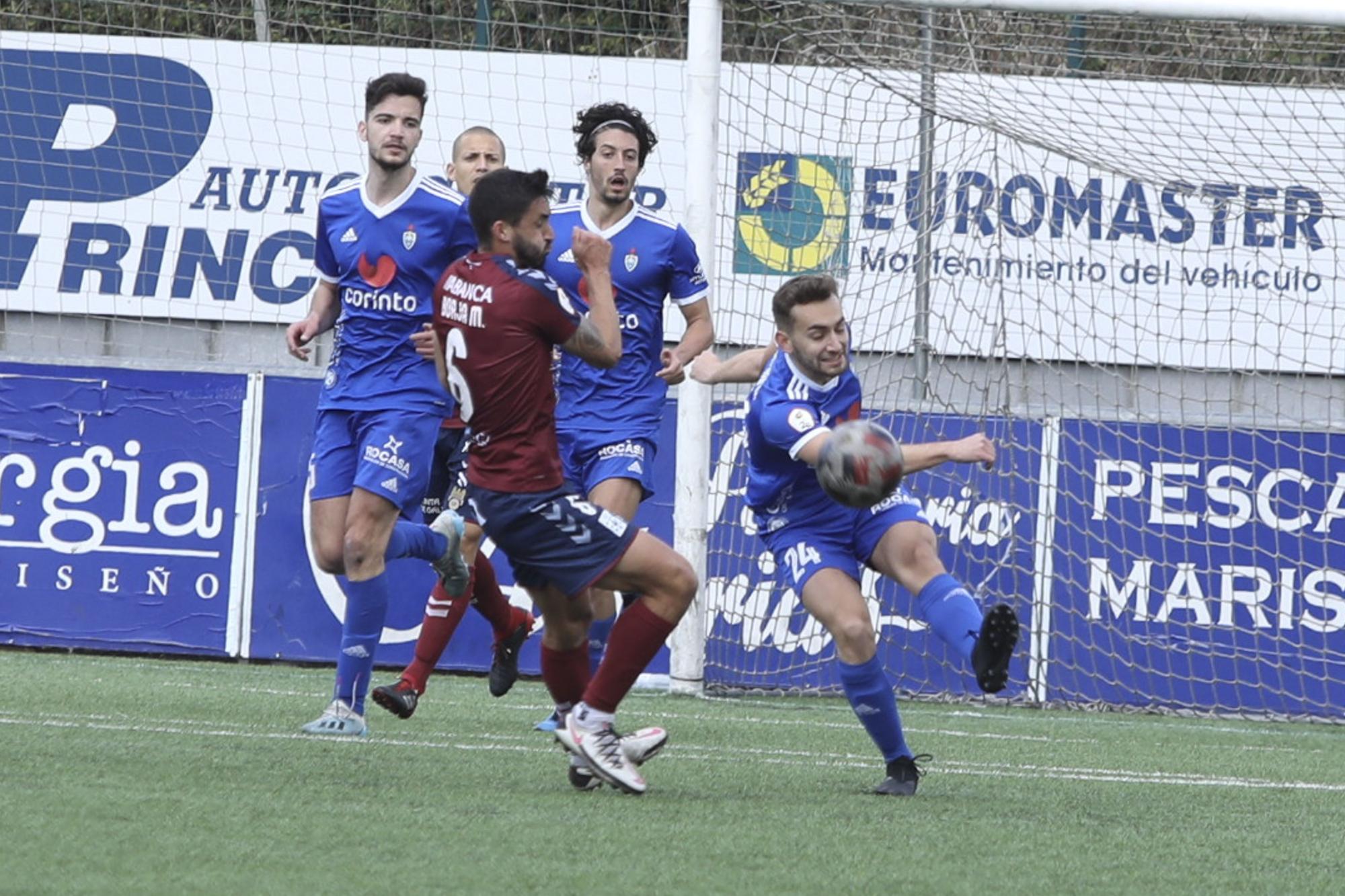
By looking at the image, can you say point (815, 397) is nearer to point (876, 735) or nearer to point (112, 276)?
point (876, 735)

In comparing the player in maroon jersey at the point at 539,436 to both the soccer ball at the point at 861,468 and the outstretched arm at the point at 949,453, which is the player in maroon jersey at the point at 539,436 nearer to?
the soccer ball at the point at 861,468

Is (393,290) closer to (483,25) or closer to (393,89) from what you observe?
(393,89)

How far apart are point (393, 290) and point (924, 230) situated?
12.6 ft

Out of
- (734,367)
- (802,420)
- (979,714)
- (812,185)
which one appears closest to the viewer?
(802,420)

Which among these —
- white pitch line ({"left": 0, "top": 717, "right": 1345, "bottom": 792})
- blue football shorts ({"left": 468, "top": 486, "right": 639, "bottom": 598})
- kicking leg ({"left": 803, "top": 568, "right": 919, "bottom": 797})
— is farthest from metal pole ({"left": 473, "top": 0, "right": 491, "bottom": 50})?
blue football shorts ({"left": 468, "top": 486, "right": 639, "bottom": 598})

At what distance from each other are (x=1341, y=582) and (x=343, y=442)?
194 inches

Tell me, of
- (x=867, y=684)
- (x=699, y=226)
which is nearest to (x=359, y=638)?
(x=867, y=684)

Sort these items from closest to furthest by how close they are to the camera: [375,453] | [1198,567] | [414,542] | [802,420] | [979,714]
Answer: [802,420], [375,453], [414,542], [979,714], [1198,567]

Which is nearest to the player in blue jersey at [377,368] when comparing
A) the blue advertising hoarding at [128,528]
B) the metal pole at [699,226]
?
the metal pole at [699,226]

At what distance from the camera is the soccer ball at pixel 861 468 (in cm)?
523

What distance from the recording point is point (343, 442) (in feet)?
22.0

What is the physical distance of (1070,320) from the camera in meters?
10.7

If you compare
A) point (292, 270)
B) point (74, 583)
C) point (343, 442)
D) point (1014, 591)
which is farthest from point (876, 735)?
point (292, 270)

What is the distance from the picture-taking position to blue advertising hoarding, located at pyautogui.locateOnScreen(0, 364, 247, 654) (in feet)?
31.8
